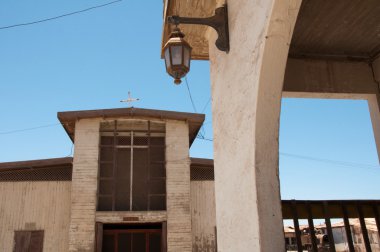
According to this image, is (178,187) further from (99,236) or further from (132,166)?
(99,236)

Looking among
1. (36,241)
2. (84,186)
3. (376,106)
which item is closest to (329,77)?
(376,106)

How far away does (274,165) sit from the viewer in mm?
2512

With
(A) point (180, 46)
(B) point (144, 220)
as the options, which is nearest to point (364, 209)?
(A) point (180, 46)

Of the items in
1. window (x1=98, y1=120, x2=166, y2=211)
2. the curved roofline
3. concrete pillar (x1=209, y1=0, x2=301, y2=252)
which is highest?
the curved roofline

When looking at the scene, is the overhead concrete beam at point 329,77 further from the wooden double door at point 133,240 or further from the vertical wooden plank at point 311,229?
the wooden double door at point 133,240

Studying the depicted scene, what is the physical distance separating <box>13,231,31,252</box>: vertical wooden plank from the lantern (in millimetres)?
12745

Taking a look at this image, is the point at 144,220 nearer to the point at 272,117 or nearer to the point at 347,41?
the point at 347,41

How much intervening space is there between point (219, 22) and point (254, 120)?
1.29 m

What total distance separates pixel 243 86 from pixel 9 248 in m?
14.2

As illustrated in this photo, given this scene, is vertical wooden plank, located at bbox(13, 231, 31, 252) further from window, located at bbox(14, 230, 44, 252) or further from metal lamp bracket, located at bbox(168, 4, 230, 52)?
metal lamp bracket, located at bbox(168, 4, 230, 52)

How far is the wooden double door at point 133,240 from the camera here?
1421 centimetres

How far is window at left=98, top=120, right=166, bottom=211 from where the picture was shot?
48.1 feet

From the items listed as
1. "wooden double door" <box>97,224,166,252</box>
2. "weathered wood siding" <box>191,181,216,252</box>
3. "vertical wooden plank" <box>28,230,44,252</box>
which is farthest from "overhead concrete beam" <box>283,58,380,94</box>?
"vertical wooden plank" <box>28,230,44,252</box>

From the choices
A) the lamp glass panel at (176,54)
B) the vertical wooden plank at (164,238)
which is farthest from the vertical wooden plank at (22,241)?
the lamp glass panel at (176,54)
